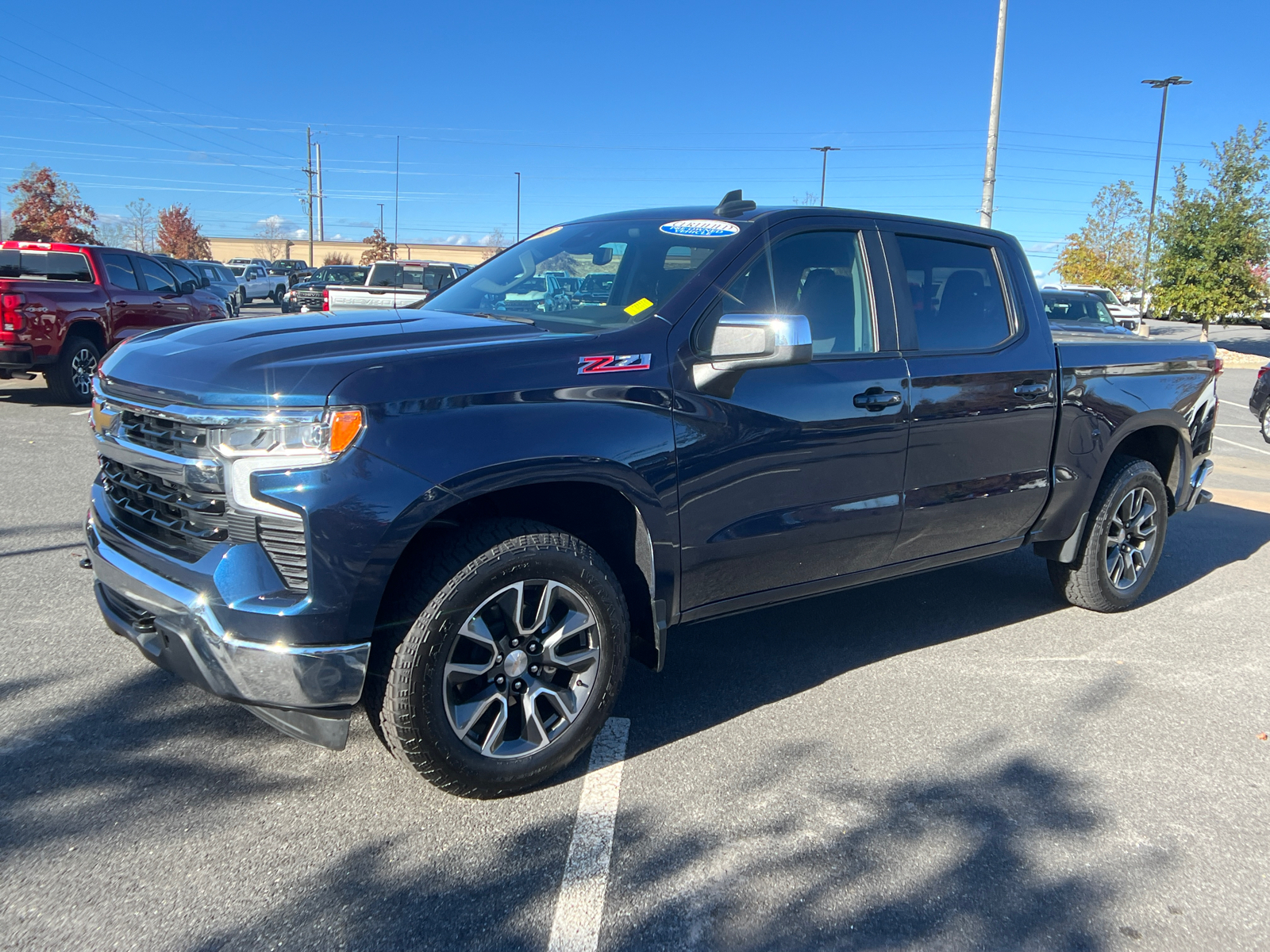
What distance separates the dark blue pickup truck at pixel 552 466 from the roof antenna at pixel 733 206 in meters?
0.01

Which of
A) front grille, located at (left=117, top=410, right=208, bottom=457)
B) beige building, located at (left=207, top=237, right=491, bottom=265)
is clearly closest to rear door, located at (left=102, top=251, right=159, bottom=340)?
front grille, located at (left=117, top=410, right=208, bottom=457)

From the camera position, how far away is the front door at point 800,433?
3.48 m

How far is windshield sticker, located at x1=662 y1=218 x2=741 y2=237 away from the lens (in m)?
3.83

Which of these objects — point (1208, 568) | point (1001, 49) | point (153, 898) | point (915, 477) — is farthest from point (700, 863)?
point (1001, 49)

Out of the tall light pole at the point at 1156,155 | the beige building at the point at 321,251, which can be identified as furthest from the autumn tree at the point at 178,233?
the tall light pole at the point at 1156,155

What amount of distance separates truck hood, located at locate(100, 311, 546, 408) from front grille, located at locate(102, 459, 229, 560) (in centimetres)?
27

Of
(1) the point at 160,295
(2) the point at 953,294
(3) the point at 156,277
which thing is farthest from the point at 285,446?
(3) the point at 156,277

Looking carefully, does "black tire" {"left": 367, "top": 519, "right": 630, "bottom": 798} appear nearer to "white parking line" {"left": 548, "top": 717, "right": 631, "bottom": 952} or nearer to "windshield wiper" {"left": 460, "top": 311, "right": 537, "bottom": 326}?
"white parking line" {"left": 548, "top": 717, "right": 631, "bottom": 952}

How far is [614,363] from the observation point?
328 centimetres

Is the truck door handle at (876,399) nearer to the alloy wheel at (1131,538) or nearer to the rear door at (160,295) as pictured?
the alloy wheel at (1131,538)

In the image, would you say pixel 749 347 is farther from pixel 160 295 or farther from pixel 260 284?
pixel 260 284

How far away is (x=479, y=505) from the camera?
3.27 metres

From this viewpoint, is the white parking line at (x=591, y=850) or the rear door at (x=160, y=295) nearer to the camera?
the white parking line at (x=591, y=850)

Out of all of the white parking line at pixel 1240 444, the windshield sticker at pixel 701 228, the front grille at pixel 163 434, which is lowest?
the white parking line at pixel 1240 444
